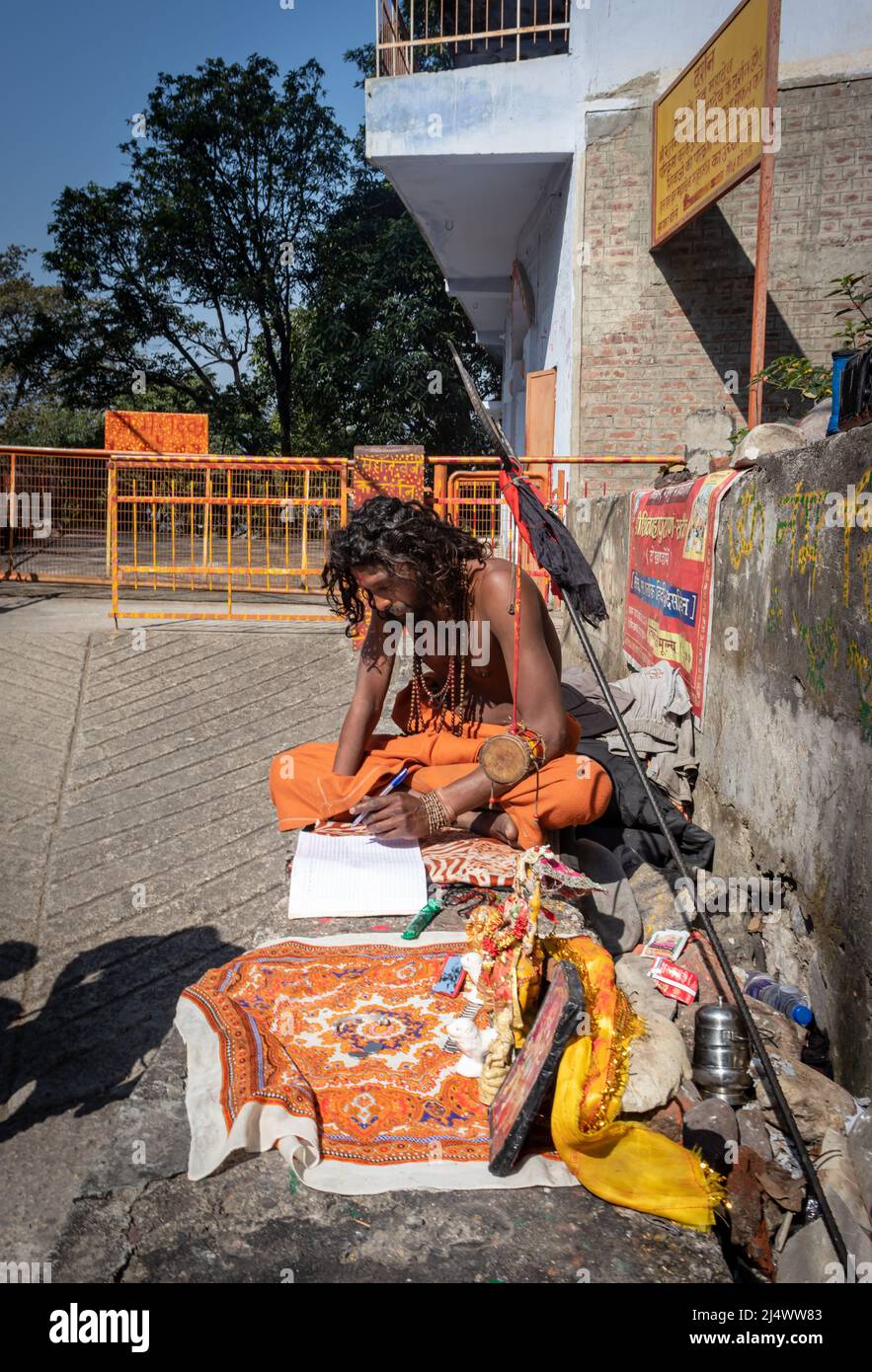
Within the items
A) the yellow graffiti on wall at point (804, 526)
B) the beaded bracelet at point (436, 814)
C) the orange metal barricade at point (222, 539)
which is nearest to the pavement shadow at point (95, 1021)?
the beaded bracelet at point (436, 814)

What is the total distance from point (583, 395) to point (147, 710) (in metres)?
5.90

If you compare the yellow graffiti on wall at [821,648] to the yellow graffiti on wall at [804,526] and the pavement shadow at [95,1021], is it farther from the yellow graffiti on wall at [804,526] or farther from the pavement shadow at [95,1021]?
the pavement shadow at [95,1021]

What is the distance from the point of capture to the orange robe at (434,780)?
366 cm

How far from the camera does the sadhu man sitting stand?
3611 mm

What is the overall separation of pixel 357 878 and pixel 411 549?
1.25 m

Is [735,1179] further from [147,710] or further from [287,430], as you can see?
[287,430]

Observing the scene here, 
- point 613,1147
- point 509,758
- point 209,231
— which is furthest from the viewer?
point 209,231

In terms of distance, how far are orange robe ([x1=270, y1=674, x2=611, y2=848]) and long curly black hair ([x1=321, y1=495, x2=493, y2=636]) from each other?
1.88 ft

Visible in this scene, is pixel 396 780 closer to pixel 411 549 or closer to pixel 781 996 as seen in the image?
pixel 411 549

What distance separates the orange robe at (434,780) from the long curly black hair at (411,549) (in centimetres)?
57

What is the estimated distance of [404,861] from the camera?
11.6 feet

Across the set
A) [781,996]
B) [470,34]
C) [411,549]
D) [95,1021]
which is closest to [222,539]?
[470,34]

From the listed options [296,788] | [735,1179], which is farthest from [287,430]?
[735,1179]

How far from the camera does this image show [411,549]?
3621 mm
